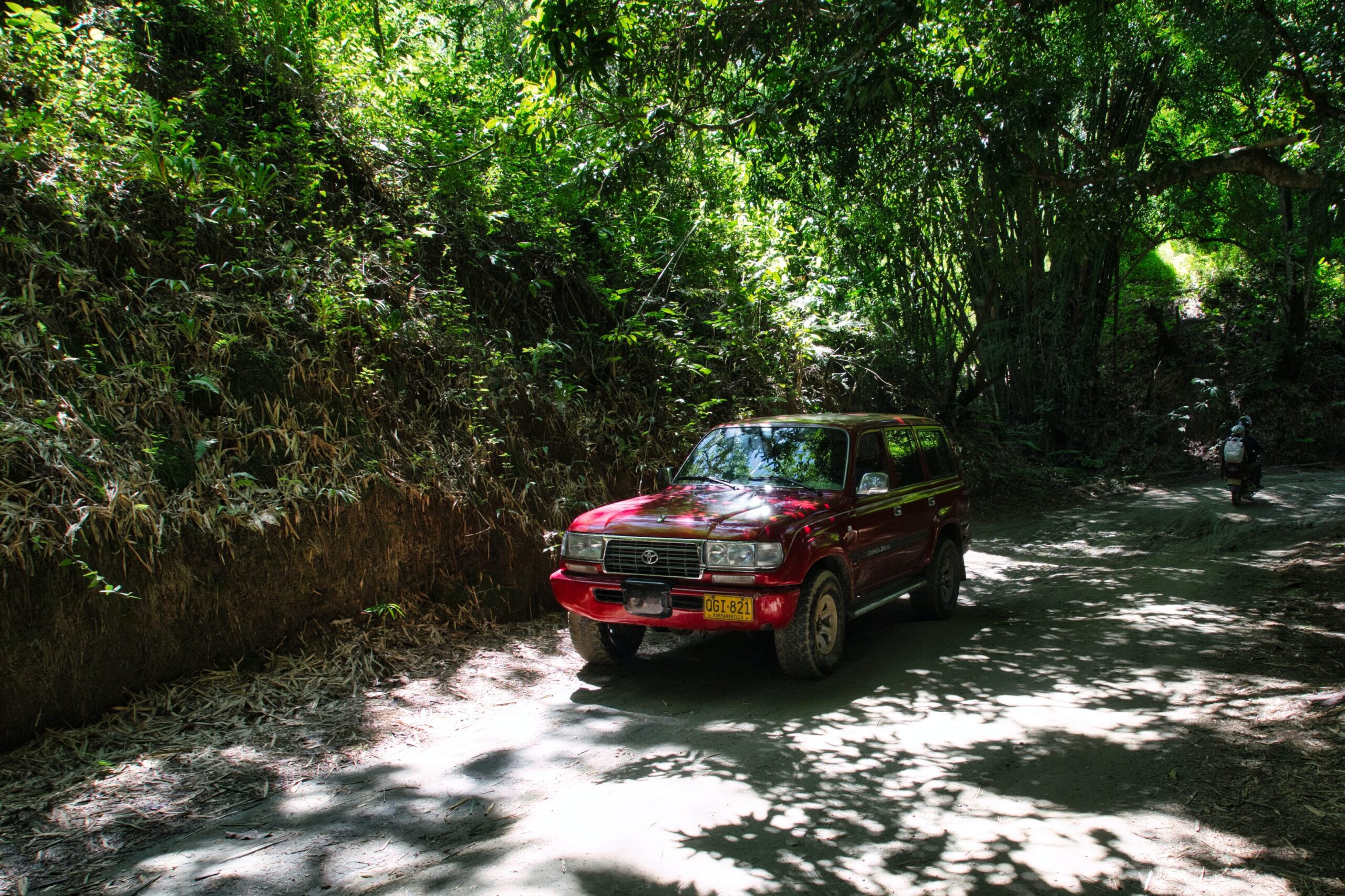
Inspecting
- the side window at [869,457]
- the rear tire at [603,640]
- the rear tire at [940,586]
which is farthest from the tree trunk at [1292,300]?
the rear tire at [603,640]

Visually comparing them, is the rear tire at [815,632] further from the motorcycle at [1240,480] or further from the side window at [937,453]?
the motorcycle at [1240,480]

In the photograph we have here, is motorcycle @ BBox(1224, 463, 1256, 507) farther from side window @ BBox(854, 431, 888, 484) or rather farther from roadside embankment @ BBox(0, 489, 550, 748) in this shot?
roadside embankment @ BBox(0, 489, 550, 748)

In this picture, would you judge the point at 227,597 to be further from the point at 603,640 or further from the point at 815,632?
the point at 815,632

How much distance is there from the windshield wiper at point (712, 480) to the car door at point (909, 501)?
54.5 inches

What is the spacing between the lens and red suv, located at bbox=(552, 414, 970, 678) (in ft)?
18.5

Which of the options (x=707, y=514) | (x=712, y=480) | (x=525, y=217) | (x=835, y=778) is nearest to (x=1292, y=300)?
(x=525, y=217)

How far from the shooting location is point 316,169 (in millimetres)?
8820

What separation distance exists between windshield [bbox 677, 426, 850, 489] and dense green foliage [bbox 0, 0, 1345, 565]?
5.78ft

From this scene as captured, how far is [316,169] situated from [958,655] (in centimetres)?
754

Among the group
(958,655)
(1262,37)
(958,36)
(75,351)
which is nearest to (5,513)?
(75,351)

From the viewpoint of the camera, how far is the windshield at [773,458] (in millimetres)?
Result: 6762

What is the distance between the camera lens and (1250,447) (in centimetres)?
1301

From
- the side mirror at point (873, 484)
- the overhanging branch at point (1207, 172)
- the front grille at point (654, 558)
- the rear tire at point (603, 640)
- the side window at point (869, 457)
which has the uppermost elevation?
the overhanging branch at point (1207, 172)

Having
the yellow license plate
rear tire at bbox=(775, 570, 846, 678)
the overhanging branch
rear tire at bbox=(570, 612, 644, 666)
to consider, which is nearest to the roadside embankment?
rear tire at bbox=(570, 612, 644, 666)
